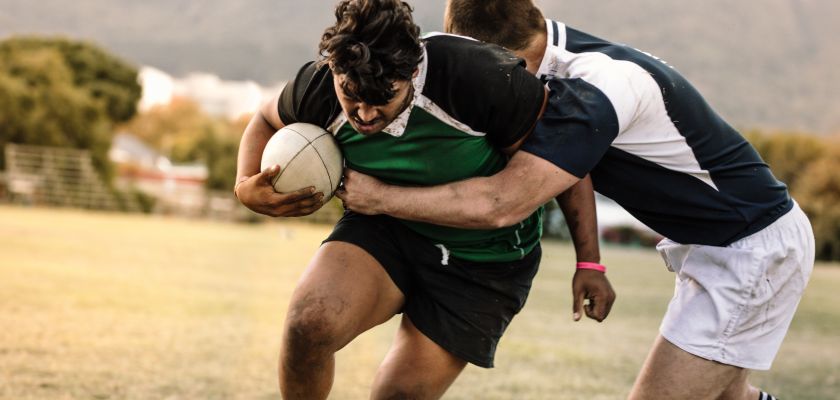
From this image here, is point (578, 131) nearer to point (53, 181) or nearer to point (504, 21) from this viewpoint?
point (504, 21)

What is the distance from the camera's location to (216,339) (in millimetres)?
8047

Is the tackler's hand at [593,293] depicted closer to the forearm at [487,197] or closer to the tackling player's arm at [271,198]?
the forearm at [487,197]

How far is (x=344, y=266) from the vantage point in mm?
4008

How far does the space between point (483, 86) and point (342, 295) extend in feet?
3.25

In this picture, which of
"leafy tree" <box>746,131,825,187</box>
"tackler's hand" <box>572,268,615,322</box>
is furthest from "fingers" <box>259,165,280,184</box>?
"leafy tree" <box>746,131,825,187</box>

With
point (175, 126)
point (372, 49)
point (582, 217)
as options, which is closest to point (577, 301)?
point (582, 217)

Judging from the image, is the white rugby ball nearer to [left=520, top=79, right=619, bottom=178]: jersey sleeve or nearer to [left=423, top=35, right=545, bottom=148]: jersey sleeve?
[left=423, top=35, right=545, bottom=148]: jersey sleeve

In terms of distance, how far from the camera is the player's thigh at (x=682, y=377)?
3.90 m

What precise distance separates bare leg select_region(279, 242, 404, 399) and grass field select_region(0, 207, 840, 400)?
1871mm

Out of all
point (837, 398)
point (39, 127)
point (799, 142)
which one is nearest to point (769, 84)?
point (799, 142)

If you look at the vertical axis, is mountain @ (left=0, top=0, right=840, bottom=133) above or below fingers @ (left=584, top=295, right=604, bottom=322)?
below

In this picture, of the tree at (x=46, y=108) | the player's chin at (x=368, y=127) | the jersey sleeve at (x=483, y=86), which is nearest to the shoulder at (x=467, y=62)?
the jersey sleeve at (x=483, y=86)

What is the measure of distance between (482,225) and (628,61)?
2.78 feet

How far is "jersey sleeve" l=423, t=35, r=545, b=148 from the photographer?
364 centimetres
